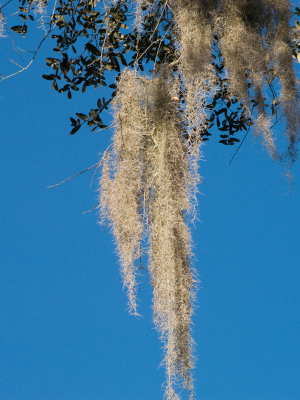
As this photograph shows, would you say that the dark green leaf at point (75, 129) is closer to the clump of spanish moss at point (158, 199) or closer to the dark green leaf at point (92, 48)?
the clump of spanish moss at point (158, 199)

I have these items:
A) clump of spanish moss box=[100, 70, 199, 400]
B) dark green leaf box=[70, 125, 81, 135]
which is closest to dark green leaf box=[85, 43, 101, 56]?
clump of spanish moss box=[100, 70, 199, 400]

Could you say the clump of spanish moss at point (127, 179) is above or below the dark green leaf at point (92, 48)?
below

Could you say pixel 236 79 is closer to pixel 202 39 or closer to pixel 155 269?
pixel 202 39

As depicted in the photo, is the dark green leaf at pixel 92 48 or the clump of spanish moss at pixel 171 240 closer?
the clump of spanish moss at pixel 171 240

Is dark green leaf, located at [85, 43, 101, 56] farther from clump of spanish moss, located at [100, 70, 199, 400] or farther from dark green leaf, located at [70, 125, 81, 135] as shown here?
dark green leaf, located at [70, 125, 81, 135]

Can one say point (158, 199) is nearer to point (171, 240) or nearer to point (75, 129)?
point (171, 240)

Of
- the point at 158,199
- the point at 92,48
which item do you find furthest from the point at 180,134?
the point at 92,48

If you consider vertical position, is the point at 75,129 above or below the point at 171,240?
above

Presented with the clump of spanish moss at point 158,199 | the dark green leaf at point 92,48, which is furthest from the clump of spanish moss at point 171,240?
the dark green leaf at point 92,48

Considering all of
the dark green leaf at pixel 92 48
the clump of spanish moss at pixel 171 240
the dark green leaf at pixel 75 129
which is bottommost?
the clump of spanish moss at pixel 171 240

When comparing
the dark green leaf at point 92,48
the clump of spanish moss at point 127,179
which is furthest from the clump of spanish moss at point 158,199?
the dark green leaf at point 92,48

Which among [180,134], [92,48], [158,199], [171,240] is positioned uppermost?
[92,48]

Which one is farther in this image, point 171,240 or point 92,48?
point 92,48

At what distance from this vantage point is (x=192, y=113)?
1.79 meters
